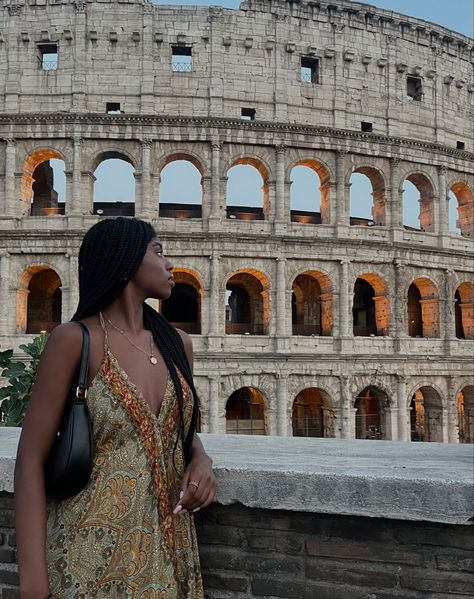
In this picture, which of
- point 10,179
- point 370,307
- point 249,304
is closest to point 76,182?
point 10,179

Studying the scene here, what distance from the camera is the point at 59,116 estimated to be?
16953mm

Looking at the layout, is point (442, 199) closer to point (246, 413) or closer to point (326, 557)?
point (246, 413)

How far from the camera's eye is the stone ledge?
2.10 metres

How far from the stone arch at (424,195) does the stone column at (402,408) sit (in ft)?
18.9

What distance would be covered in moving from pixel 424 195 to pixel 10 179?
47.1 feet

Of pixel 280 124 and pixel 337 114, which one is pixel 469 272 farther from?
pixel 280 124

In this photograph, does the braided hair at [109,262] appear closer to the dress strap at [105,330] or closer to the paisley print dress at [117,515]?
the dress strap at [105,330]

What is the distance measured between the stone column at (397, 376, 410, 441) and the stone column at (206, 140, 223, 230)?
7951mm

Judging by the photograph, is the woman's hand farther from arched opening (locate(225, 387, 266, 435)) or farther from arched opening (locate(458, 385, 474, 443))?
arched opening (locate(458, 385, 474, 443))

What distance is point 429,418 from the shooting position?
61.9ft

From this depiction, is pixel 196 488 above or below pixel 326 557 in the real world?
above

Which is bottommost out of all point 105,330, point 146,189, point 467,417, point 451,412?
point 467,417

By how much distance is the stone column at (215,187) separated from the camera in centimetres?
1691

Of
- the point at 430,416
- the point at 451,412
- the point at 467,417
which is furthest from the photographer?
the point at 467,417
